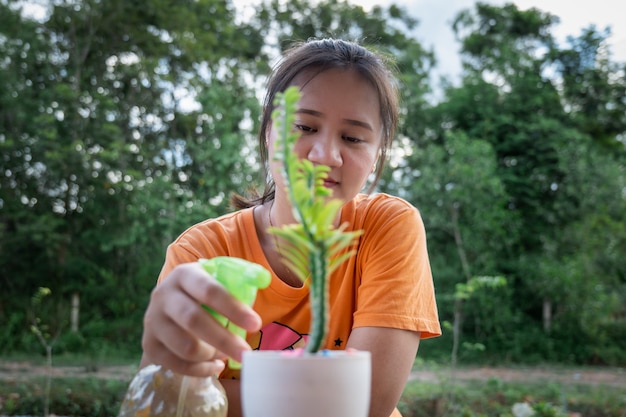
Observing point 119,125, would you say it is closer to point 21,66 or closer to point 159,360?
point 21,66

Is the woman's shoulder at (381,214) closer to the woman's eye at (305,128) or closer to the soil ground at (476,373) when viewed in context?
the woman's eye at (305,128)

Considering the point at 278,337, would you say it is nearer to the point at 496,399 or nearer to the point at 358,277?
the point at 358,277

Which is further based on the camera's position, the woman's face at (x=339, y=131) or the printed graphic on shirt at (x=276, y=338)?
the printed graphic on shirt at (x=276, y=338)

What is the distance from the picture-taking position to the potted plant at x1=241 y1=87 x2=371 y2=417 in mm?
419

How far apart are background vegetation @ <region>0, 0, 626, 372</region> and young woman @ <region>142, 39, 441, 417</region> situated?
4343 millimetres

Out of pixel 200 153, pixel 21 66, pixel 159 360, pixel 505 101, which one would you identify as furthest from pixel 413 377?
pixel 21 66

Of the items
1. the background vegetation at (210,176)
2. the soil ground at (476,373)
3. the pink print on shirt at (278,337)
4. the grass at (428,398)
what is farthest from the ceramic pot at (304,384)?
the background vegetation at (210,176)

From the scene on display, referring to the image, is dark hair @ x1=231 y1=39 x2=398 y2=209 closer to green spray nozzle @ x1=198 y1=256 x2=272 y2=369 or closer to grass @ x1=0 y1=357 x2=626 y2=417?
green spray nozzle @ x1=198 y1=256 x2=272 y2=369

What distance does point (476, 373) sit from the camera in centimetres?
531

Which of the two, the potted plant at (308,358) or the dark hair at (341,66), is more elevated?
the dark hair at (341,66)

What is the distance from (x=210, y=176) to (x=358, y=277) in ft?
15.0

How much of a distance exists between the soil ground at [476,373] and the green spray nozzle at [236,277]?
12.4 feet

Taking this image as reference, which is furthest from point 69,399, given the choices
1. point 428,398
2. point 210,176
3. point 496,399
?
point 496,399

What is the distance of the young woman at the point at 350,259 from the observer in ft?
2.62
